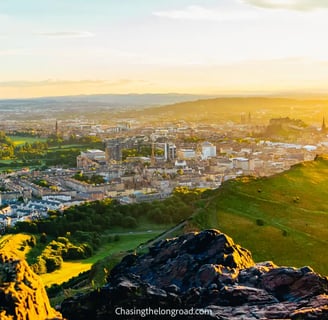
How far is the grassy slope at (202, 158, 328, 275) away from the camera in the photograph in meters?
21.4

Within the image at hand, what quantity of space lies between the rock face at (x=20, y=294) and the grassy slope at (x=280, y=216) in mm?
12569

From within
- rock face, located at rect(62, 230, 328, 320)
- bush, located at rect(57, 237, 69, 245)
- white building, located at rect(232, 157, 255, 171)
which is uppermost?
rock face, located at rect(62, 230, 328, 320)

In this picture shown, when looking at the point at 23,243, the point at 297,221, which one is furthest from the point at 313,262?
the point at 23,243

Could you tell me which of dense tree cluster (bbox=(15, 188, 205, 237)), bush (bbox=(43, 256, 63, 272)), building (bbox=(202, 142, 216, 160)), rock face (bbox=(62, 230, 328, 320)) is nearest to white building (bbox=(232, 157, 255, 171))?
building (bbox=(202, 142, 216, 160))

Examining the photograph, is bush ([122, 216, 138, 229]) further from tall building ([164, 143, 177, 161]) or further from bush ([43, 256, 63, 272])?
tall building ([164, 143, 177, 161])

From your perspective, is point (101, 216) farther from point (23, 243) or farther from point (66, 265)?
point (66, 265)

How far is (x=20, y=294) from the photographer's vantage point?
8.30 metres

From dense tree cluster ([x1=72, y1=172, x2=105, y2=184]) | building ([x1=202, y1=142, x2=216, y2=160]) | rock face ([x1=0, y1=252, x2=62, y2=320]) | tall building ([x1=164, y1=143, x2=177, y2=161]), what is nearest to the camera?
rock face ([x1=0, y1=252, x2=62, y2=320])

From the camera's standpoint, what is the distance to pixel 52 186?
202 ft

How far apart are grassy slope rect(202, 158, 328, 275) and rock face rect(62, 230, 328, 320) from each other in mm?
9175

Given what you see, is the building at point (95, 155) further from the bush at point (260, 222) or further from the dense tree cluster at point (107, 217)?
the bush at point (260, 222)

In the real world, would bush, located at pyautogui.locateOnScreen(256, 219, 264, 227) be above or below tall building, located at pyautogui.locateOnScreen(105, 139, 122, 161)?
above

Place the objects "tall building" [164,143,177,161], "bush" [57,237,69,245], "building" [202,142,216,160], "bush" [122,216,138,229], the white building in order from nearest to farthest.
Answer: "bush" [57,237,69,245] < "bush" [122,216,138,229] < the white building < "tall building" [164,143,177,161] < "building" [202,142,216,160]

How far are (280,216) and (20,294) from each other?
18.3m
